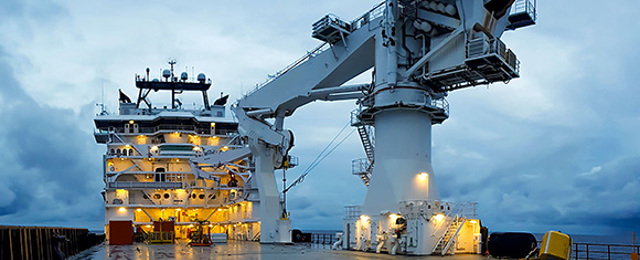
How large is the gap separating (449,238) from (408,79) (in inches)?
329

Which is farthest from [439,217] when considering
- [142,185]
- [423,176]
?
[142,185]

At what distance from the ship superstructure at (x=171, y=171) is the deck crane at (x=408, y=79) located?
1828 cm

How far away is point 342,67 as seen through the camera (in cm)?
3412

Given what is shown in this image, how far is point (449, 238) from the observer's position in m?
27.5

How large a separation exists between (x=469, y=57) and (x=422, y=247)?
9.09 metres

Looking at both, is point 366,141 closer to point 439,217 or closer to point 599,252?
point 439,217

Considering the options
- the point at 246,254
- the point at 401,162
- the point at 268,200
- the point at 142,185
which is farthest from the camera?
the point at 142,185

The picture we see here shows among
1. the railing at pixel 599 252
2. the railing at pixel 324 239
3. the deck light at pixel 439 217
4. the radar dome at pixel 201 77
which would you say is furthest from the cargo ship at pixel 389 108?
the radar dome at pixel 201 77

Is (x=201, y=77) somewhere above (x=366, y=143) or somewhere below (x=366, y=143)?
above

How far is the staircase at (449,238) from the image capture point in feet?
88.6

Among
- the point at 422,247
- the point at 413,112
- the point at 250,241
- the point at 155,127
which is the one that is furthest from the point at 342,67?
the point at 155,127

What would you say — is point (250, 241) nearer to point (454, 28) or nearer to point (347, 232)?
point (347, 232)

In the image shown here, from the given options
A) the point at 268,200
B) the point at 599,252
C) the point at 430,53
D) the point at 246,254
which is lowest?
the point at 246,254

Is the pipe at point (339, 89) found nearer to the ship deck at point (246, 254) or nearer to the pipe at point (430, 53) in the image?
the pipe at point (430, 53)
